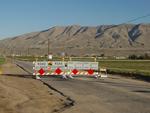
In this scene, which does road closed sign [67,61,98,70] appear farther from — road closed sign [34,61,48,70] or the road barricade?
road closed sign [34,61,48,70]

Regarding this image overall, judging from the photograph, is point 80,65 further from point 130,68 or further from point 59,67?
point 130,68

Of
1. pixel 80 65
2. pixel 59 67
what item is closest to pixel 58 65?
pixel 59 67

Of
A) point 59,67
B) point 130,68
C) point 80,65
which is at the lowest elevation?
point 130,68

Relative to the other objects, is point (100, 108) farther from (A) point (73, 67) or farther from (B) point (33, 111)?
(A) point (73, 67)

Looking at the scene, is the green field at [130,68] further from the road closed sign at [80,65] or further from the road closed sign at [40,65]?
the road closed sign at [40,65]

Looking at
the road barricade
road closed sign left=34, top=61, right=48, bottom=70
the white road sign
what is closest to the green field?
the road barricade

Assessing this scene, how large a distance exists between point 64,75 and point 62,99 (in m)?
16.8

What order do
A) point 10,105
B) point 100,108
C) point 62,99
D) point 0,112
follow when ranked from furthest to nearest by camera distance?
point 62,99, point 10,105, point 100,108, point 0,112

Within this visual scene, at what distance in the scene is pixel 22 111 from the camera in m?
13.6

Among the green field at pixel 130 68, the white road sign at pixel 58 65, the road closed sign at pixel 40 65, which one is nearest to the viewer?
the road closed sign at pixel 40 65

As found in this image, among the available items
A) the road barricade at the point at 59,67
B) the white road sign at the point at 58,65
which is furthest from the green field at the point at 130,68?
the white road sign at the point at 58,65

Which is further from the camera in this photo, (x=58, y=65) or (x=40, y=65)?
(x=58, y=65)

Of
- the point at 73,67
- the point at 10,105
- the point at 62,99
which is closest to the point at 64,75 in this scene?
the point at 73,67

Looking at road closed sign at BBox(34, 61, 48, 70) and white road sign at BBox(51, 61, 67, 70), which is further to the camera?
white road sign at BBox(51, 61, 67, 70)
